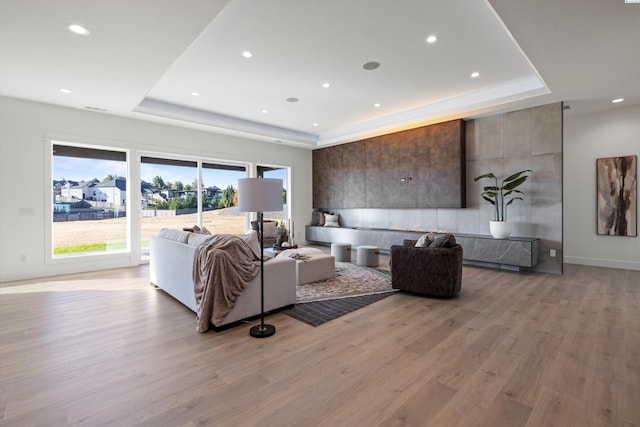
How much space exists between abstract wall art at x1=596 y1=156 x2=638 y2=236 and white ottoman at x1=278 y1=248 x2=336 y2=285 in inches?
207

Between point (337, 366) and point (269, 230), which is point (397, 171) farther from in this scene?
point (337, 366)

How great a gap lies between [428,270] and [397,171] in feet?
12.1

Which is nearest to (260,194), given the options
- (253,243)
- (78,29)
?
(253,243)

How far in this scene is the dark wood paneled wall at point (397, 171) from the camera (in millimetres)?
6102

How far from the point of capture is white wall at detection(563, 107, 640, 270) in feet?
17.6

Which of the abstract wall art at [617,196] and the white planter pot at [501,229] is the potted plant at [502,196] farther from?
the abstract wall art at [617,196]

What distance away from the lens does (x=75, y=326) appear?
304 cm

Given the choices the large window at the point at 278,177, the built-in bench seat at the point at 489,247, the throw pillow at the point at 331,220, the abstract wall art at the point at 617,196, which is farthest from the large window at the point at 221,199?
the abstract wall art at the point at 617,196

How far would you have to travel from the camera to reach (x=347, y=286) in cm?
434

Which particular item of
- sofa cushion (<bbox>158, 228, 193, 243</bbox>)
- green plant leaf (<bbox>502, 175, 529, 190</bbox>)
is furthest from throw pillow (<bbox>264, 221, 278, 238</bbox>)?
green plant leaf (<bbox>502, 175, 529, 190</bbox>)

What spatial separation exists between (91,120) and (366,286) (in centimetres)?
571

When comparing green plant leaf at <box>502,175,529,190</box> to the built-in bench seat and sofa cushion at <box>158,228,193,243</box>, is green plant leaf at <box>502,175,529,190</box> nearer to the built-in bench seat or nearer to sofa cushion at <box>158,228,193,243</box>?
the built-in bench seat

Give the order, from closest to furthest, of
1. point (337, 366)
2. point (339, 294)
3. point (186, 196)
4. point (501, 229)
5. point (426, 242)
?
point (337, 366) < point (339, 294) < point (426, 242) < point (501, 229) < point (186, 196)

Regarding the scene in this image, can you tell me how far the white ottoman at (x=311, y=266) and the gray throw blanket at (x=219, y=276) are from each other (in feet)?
4.40
